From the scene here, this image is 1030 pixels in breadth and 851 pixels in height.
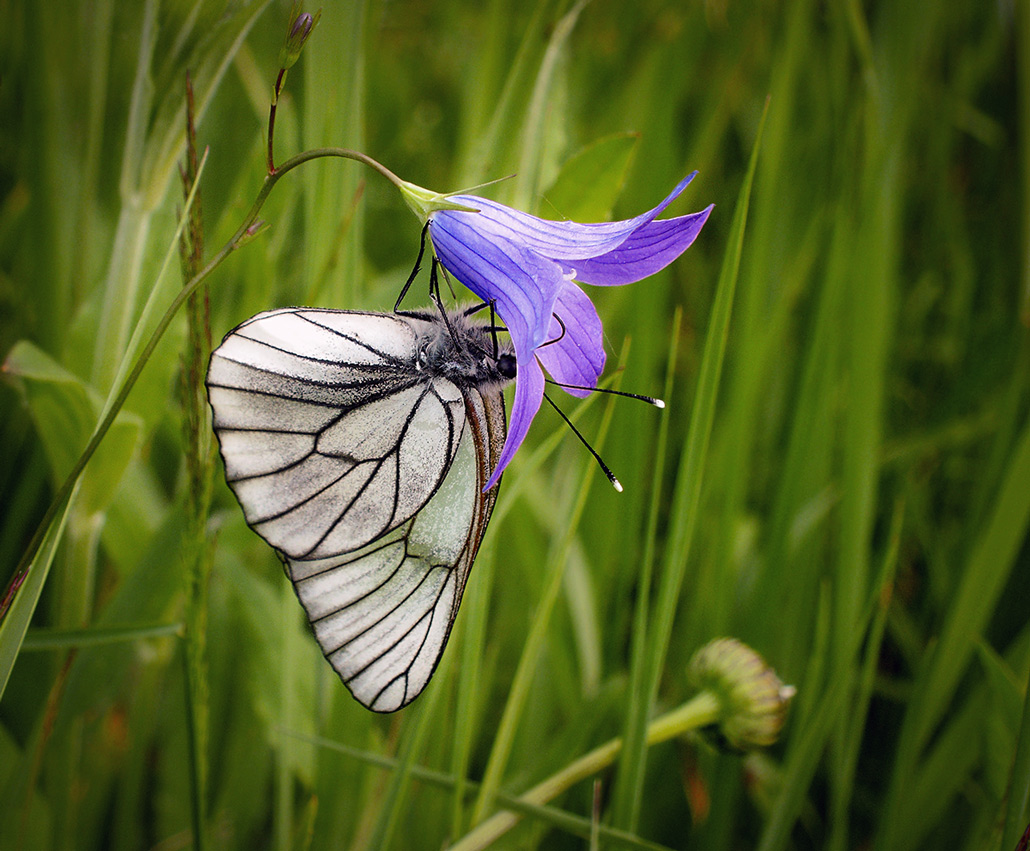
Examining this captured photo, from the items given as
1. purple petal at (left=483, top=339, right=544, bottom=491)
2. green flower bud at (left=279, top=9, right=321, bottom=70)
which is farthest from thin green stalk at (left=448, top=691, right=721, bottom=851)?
green flower bud at (left=279, top=9, right=321, bottom=70)

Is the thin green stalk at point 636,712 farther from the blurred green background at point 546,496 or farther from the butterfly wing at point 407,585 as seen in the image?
the butterfly wing at point 407,585

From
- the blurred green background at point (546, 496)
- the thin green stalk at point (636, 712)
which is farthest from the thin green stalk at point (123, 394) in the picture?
the thin green stalk at point (636, 712)

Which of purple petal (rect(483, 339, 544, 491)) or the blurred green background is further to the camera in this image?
the blurred green background

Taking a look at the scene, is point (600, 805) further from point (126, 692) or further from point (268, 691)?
point (126, 692)

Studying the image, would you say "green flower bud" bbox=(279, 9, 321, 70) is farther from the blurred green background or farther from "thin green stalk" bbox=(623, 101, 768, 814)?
"thin green stalk" bbox=(623, 101, 768, 814)

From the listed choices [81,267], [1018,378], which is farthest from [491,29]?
[1018,378]

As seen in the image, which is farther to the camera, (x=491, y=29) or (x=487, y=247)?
(x=491, y=29)
